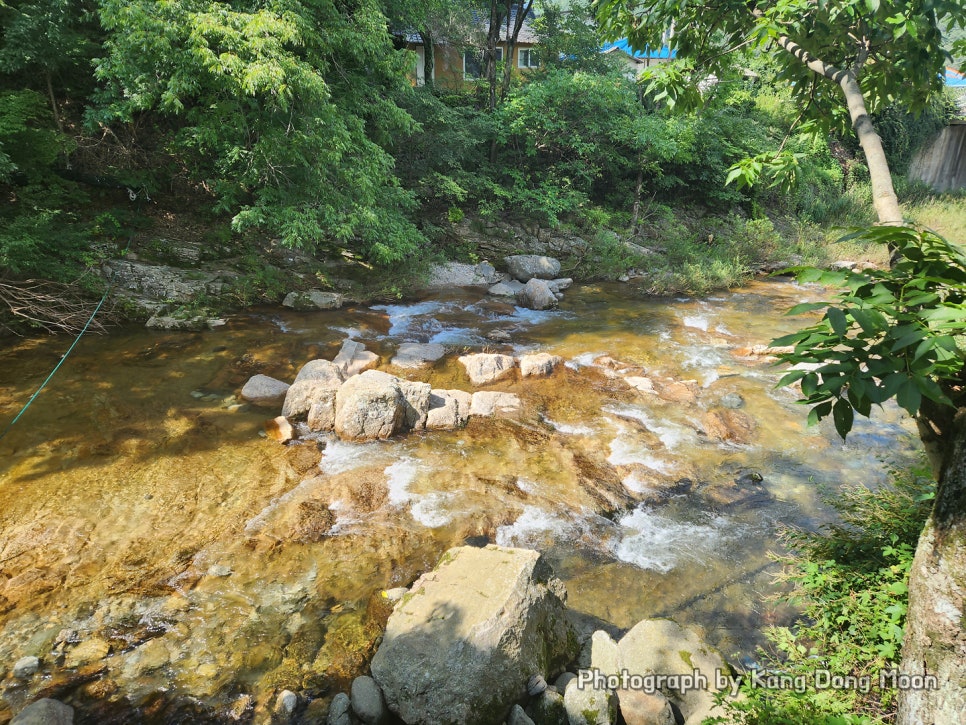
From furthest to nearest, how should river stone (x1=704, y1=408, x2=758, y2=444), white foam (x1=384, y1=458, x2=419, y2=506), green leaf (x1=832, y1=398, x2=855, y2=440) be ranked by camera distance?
river stone (x1=704, y1=408, x2=758, y2=444) < white foam (x1=384, y1=458, x2=419, y2=506) < green leaf (x1=832, y1=398, x2=855, y2=440)

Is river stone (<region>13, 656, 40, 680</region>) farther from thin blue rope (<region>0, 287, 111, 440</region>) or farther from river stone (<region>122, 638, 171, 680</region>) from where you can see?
thin blue rope (<region>0, 287, 111, 440</region>)

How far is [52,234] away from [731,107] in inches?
823

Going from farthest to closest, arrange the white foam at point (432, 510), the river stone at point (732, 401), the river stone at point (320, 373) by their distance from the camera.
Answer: the river stone at point (732, 401) → the river stone at point (320, 373) → the white foam at point (432, 510)

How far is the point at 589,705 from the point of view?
9.02 ft

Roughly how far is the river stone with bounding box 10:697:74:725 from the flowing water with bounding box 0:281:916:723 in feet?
0.46

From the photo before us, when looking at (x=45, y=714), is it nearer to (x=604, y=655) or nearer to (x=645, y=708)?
(x=604, y=655)

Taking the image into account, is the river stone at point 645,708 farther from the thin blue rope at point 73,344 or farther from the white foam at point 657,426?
the thin blue rope at point 73,344

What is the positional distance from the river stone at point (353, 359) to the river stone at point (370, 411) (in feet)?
3.80

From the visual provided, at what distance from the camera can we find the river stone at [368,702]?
9.22 feet

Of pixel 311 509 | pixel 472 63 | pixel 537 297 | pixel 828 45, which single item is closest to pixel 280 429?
pixel 311 509

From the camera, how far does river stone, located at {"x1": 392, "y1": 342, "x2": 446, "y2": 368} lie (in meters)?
8.02

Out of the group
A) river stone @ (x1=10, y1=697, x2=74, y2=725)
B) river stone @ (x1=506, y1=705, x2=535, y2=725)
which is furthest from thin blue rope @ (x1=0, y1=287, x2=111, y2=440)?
river stone @ (x1=506, y1=705, x2=535, y2=725)

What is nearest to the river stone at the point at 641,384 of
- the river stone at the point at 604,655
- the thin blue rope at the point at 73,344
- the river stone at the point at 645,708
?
the river stone at the point at 604,655

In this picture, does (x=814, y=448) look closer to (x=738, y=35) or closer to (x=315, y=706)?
(x=738, y=35)
